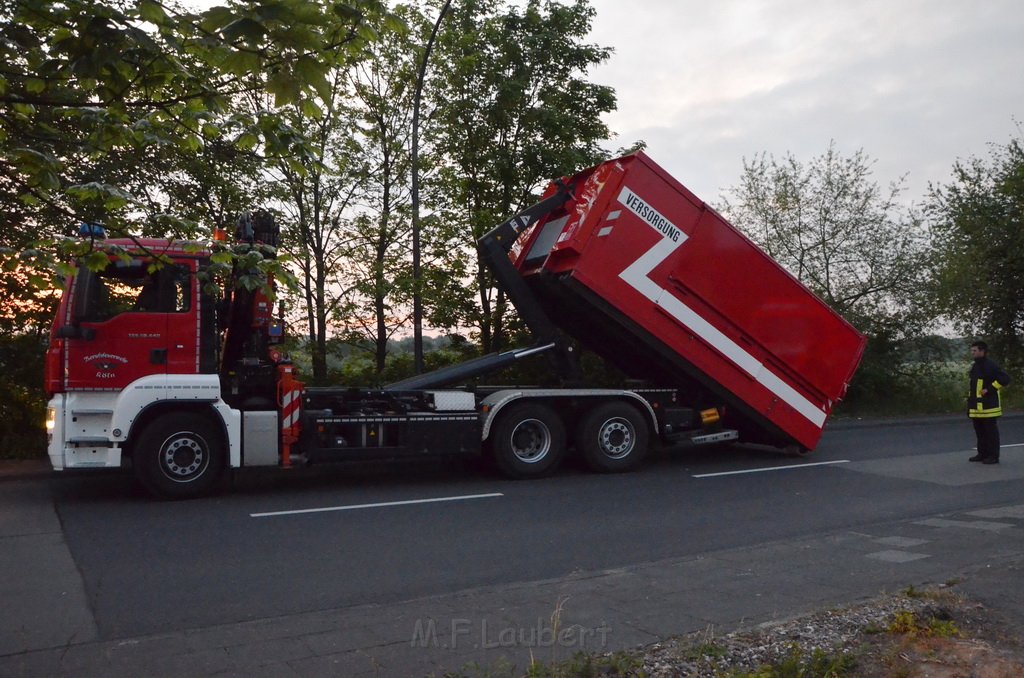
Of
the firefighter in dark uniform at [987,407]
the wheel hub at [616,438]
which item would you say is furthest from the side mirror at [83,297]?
the firefighter in dark uniform at [987,407]

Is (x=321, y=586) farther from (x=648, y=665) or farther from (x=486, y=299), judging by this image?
(x=486, y=299)

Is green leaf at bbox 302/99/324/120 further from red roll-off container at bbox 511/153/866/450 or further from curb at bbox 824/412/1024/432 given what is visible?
curb at bbox 824/412/1024/432

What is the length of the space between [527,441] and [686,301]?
8.95 ft

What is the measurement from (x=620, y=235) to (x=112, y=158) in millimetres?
7106

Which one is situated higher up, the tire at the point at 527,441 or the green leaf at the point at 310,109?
the green leaf at the point at 310,109

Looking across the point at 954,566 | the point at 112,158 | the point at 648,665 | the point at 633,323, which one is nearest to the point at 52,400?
the point at 112,158

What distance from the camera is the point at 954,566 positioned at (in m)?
6.98

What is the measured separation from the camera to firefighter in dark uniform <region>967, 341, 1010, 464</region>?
13117 millimetres

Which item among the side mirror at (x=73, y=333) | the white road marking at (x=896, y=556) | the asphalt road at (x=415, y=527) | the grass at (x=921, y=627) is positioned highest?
the side mirror at (x=73, y=333)

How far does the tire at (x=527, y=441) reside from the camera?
11531 mm

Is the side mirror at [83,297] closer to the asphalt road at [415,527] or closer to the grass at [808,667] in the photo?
the asphalt road at [415,527]

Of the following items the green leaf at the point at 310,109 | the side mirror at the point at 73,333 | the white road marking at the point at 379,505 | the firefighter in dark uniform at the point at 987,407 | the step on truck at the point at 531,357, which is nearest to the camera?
the green leaf at the point at 310,109

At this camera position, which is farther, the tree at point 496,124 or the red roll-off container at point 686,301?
the tree at point 496,124

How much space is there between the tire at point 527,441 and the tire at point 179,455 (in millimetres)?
3335
